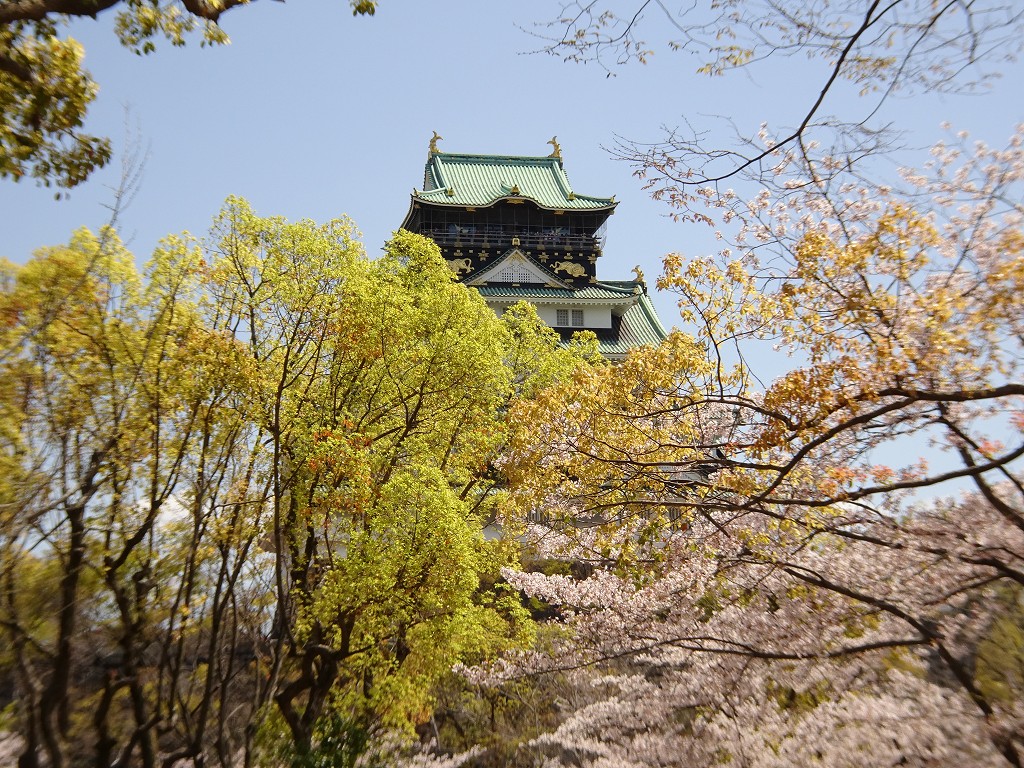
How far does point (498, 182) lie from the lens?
3572 centimetres

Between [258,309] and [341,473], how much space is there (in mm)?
2462

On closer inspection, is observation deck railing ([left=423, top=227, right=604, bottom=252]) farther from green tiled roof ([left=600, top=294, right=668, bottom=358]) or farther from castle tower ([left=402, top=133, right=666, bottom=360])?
green tiled roof ([left=600, top=294, right=668, bottom=358])

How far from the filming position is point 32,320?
Result: 8.58 m

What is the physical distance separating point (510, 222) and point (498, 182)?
2882 millimetres

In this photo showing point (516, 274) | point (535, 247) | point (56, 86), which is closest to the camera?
point (56, 86)

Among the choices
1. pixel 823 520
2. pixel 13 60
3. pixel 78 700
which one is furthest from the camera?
pixel 78 700

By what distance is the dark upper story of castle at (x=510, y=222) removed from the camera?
108 feet

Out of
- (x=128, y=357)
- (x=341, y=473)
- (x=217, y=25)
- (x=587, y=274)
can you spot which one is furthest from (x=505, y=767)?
(x=587, y=274)

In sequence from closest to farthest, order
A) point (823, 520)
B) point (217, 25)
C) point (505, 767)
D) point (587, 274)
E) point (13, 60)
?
point (13, 60) → point (217, 25) → point (823, 520) → point (505, 767) → point (587, 274)

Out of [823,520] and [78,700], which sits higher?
[823,520]

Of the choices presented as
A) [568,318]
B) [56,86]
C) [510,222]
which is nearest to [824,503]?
[56,86]

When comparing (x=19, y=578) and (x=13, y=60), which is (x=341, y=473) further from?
(x=13, y=60)

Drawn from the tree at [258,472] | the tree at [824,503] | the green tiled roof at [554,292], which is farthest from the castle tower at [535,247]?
the tree at [824,503]

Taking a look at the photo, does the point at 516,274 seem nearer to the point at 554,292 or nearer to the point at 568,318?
the point at 554,292
